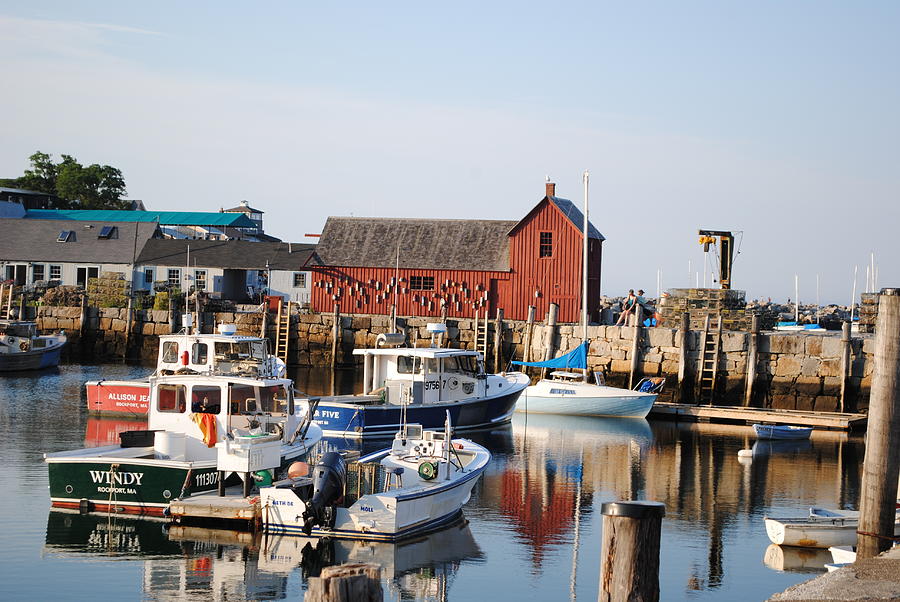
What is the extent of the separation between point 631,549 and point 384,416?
20.1 meters

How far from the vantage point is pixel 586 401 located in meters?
35.5

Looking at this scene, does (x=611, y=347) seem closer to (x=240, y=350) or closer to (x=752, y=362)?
(x=752, y=362)

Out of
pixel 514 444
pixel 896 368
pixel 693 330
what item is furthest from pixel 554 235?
pixel 896 368

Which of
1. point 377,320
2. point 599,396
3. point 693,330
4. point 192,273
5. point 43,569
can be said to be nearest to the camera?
point 43,569

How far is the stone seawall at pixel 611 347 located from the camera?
3622cm

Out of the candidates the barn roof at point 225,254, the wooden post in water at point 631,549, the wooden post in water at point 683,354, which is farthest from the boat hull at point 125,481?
the barn roof at point 225,254

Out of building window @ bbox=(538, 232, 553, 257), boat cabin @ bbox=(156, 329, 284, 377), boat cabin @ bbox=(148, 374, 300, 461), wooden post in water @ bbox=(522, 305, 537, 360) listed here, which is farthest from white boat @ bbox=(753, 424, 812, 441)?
building window @ bbox=(538, 232, 553, 257)

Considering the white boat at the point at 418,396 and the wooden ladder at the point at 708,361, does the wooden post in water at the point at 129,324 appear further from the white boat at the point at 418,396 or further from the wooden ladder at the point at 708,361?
the wooden ladder at the point at 708,361

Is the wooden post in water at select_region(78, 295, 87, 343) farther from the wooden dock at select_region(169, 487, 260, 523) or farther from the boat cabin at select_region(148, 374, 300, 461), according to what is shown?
the wooden dock at select_region(169, 487, 260, 523)

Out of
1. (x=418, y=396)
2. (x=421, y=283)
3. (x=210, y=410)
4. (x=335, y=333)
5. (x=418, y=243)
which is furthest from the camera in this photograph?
(x=418, y=243)

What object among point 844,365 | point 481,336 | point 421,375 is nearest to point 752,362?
point 844,365

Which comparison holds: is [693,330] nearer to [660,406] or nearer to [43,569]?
[660,406]

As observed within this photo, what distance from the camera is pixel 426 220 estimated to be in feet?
168

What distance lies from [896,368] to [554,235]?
3516 cm
